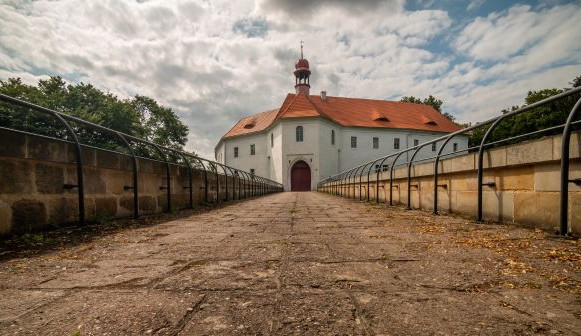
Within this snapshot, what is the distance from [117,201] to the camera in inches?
195

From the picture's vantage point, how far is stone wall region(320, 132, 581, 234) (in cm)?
319

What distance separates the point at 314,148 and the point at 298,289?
127 feet

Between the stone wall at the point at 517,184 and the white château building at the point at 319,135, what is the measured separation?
3451 cm

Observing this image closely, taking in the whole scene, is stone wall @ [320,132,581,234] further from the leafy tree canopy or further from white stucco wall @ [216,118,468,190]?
white stucco wall @ [216,118,468,190]

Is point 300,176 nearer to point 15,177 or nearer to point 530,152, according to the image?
point 530,152

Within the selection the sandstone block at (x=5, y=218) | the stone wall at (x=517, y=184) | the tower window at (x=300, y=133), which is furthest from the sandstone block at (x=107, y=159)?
the tower window at (x=300, y=133)

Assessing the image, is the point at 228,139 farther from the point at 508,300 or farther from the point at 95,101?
the point at 508,300

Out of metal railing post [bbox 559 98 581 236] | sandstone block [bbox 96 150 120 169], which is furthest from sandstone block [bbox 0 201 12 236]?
metal railing post [bbox 559 98 581 236]

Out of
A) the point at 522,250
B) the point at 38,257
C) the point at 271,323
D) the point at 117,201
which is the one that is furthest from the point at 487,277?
the point at 117,201

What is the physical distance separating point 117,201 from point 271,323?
472 centimetres

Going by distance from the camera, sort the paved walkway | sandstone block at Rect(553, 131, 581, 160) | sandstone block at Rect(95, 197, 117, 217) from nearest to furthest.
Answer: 1. the paved walkway
2. sandstone block at Rect(553, 131, 581, 160)
3. sandstone block at Rect(95, 197, 117, 217)

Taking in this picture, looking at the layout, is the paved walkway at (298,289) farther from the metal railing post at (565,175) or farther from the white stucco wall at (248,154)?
the white stucco wall at (248,154)

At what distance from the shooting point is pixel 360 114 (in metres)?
48.5

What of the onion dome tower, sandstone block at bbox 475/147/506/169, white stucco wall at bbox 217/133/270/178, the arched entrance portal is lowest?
the arched entrance portal
